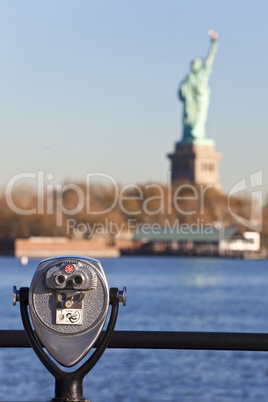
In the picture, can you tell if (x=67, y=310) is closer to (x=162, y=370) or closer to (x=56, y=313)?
(x=56, y=313)

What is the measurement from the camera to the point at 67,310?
119 inches

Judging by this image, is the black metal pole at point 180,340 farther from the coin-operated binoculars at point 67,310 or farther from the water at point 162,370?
the water at point 162,370

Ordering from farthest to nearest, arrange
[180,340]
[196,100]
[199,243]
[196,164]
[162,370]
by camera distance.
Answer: [199,243] → [196,164] → [196,100] → [162,370] → [180,340]

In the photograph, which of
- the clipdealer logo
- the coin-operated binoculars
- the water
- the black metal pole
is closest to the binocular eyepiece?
the coin-operated binoculars

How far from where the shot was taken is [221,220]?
12038cm

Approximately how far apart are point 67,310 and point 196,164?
11604 cm

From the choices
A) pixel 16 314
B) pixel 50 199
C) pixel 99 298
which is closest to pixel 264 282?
pixel 50 199

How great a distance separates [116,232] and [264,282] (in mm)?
43150

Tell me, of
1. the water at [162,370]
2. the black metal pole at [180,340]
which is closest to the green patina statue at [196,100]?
the water at [162,370]

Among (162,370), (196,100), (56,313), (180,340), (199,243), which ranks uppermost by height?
(196,100)

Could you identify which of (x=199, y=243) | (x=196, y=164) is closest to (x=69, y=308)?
(x=196, y=164)

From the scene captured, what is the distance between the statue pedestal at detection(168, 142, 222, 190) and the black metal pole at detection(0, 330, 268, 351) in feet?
370

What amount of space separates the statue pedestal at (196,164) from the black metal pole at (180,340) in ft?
370

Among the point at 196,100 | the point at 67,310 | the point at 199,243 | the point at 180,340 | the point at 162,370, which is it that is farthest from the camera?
the point at 199,243
